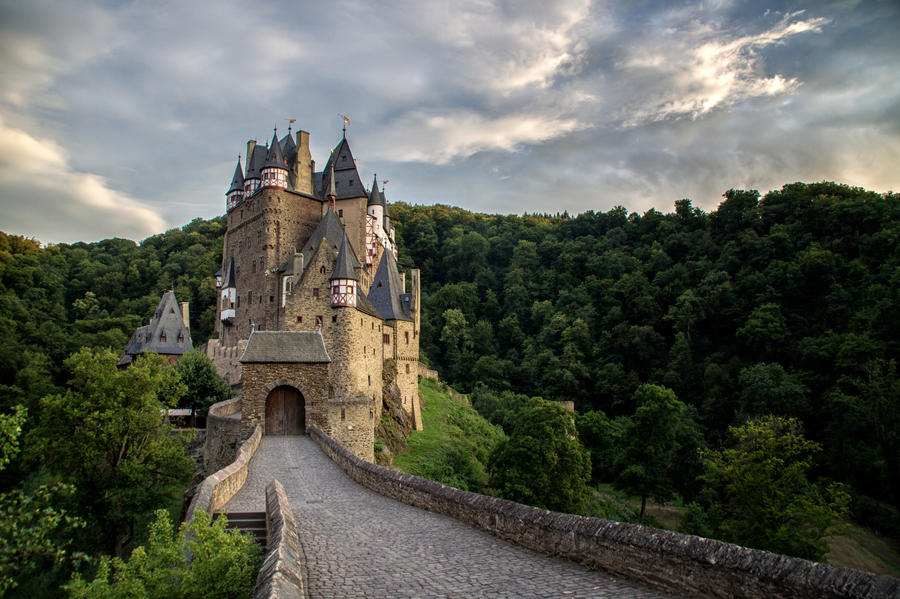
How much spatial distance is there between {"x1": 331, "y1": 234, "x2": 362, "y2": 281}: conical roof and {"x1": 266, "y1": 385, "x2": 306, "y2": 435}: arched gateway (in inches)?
321

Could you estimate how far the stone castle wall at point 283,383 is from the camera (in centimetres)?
2192

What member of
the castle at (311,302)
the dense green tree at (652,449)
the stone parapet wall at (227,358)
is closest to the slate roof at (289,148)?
the castle at (311,302)

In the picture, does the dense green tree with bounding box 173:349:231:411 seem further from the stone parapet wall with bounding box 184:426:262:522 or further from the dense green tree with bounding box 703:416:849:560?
the dense green tree with bounding box 703:416:849:560

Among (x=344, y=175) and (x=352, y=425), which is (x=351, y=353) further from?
(x=344, y=175)

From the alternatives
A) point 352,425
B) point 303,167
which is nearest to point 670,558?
point 352,425

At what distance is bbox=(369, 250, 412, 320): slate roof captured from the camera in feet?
126

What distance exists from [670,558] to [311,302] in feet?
85.4

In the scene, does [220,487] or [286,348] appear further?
[286,348]

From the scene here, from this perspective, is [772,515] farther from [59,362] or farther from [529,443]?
[59,362]

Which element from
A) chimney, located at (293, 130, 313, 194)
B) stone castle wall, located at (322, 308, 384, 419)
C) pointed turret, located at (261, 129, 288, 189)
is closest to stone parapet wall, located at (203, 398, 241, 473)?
stone castle wall, located at (322, 308, 384, 419)

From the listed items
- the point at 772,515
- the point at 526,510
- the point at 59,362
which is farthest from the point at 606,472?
the point at 59,362

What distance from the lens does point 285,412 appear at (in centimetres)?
2278

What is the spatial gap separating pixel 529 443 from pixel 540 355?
3786 centimetres

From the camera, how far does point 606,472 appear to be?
147ft
